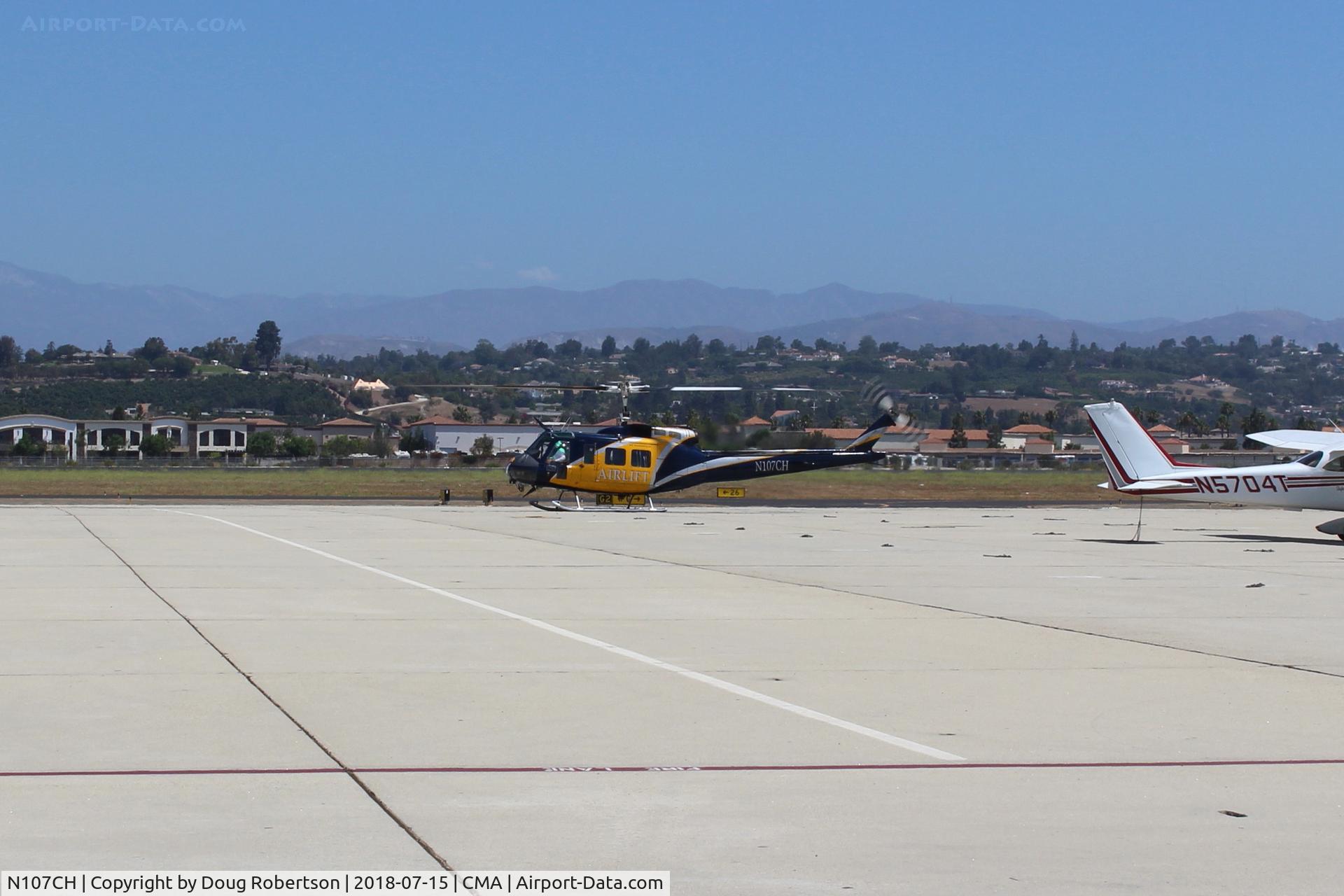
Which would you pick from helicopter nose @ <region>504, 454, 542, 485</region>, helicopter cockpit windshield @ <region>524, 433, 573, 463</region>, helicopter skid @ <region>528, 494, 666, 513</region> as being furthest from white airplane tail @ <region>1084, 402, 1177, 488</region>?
helicopter nose @ <region>504, 454, 542, 485</region>

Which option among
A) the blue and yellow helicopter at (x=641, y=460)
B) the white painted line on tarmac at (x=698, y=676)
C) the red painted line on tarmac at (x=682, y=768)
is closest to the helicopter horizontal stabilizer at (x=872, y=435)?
the blue and yellow helicopter at (x=641, y=460)

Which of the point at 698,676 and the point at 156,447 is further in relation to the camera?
the point at 156,447

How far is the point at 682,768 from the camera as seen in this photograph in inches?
315

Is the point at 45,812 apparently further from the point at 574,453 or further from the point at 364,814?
the point at 574,453

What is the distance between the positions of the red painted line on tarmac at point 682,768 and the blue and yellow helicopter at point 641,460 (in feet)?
101

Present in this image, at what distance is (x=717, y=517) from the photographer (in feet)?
126

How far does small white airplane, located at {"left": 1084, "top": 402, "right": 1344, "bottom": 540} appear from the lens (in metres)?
30.4

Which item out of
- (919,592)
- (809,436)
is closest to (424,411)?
(809,436)

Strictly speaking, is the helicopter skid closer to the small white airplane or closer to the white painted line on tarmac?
the small white airplane

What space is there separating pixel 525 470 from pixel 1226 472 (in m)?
18.2

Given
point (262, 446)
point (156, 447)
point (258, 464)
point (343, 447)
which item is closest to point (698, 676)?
point (258, 464)

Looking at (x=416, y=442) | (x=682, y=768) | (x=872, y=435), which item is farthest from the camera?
(x=416, y=442)

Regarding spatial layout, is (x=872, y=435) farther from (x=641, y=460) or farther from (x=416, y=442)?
(x=416, y=442)

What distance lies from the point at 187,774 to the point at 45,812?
911 mm
